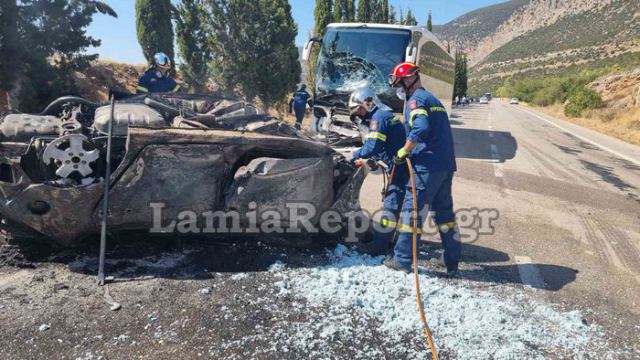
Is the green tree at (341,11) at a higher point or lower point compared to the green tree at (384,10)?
lower

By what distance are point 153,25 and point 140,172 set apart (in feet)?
51.2

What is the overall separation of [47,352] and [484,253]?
144 inches

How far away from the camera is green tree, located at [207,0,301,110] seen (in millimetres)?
12766

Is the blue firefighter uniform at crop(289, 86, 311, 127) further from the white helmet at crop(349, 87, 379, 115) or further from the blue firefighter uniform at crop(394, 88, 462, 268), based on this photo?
the blue firefighter uniform at crop(394, 88, 462, 268)

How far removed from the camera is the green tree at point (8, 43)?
835 centimetres

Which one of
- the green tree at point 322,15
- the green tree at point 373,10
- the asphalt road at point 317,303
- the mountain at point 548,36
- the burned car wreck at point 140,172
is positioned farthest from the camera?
→ the mountain at point 548,36

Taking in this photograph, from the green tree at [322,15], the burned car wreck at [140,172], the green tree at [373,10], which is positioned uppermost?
the green tree at [373,10]

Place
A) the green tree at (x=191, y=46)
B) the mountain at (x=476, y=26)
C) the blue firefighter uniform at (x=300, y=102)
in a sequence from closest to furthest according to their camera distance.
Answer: the blue firefighter uniform at (x=300, y=102) → the green tree at (x=191, y=46) → the mountain at (x=476, y=26)

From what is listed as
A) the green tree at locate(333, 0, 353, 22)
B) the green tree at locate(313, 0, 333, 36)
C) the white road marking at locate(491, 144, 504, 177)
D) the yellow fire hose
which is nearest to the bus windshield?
the white road marking at locate(491, 144, 504, 177)

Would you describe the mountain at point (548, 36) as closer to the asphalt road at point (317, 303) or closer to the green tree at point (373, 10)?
the green tree at point (373, 10)

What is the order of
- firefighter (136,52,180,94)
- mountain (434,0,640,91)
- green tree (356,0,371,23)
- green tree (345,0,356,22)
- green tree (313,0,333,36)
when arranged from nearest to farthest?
firefighter (136,52,180,94) → green tree (313,0,333,36) → green tree (345,0,356,22) → green tree (356,0,371,23) → mountain (434,0,640,91)

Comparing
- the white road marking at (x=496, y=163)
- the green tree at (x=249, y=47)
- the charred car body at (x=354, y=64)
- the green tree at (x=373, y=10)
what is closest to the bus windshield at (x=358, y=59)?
the charred car body at (x=354, y=64)

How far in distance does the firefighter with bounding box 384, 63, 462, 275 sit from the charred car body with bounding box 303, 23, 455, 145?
473 centimetres

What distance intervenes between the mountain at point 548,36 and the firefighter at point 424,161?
48993 mm
